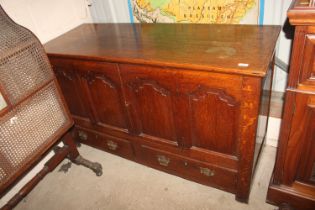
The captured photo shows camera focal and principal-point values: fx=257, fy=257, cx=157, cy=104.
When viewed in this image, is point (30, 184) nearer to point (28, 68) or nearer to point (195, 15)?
point (28, 68)

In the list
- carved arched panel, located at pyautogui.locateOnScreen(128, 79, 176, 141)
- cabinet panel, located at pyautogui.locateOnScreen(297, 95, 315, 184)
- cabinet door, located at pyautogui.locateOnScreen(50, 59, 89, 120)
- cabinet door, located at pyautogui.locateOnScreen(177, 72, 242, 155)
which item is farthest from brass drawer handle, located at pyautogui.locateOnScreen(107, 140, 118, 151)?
cabinet panel, located at pyautogui.locateOnScreen(297, 95, 315, 184)

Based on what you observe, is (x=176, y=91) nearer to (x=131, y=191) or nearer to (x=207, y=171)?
(x=207, y=171)

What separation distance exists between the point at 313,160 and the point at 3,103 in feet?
5.21

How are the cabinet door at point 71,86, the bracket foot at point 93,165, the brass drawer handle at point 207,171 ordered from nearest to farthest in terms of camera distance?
the brass drawer handle at point 207,171 → the cabinet door at point 71,86 → the bracket foot at point 93,165

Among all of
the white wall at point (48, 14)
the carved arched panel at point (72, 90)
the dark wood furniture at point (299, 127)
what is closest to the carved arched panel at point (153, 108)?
the carved arched panel at point (72, 90)

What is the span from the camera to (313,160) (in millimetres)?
1289

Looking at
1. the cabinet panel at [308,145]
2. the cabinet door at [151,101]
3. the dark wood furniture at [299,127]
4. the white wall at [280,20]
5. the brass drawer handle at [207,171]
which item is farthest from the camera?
the brass drawer handle at [207,171]

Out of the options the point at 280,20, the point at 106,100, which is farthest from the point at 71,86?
the point at 280,20

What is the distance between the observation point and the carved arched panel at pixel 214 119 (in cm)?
129

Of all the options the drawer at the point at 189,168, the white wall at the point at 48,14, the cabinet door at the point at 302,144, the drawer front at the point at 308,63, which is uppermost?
the white wall at the point at 48,14

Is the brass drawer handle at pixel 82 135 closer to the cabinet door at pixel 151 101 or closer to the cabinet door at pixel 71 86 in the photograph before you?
the cabinet door at pixel 71 86

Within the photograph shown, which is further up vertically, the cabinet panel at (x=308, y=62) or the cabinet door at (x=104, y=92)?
the cabinet panel at (x=308, y=62)

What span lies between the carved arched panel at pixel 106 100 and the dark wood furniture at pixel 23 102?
0.23m

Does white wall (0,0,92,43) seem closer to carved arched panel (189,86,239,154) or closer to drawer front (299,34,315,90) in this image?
carved arched panel (189,86,239,154)
